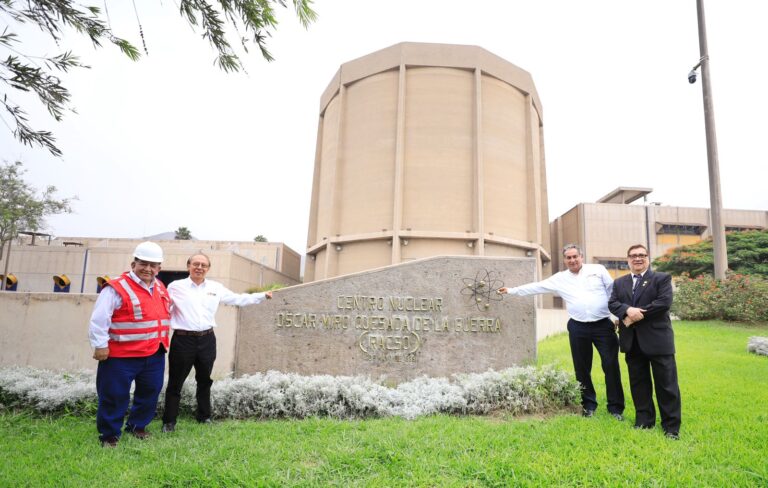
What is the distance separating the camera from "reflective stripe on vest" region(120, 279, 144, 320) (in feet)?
15.1

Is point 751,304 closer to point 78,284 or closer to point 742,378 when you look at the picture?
point 742,378

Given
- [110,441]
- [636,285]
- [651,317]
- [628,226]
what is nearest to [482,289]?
[636,285]

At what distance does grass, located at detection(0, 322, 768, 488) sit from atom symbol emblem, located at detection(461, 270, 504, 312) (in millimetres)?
2023

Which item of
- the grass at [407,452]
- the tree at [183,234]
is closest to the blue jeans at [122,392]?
the grass at [407,452]

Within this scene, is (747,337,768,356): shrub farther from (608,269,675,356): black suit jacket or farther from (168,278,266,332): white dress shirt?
(168,278,266,332): white dress shirt

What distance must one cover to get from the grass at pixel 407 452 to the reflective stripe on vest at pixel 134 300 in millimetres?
1236

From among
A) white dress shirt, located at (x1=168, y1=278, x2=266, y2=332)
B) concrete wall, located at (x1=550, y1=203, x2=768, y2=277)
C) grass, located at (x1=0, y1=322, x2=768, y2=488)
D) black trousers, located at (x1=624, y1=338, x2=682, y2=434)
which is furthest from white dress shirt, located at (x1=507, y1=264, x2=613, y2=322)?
concrete wall, located at (x1=550, y1=203, x2=768, y2=277)

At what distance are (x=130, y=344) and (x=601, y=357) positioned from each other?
5122 millimetres

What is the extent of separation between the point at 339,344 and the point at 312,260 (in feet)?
A: 79.7

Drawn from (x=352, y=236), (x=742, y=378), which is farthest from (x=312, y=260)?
(x=742, y=378)

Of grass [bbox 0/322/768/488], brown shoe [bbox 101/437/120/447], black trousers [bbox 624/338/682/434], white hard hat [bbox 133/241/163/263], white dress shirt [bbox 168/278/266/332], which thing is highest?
white hard hat [bbox 133/241/163/263]

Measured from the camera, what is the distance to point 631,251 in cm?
494

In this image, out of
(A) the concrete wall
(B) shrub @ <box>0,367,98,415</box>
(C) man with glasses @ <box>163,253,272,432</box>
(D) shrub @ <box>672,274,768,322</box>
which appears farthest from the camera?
(A) the concrete wall

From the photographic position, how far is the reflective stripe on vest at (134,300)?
4.59 m
